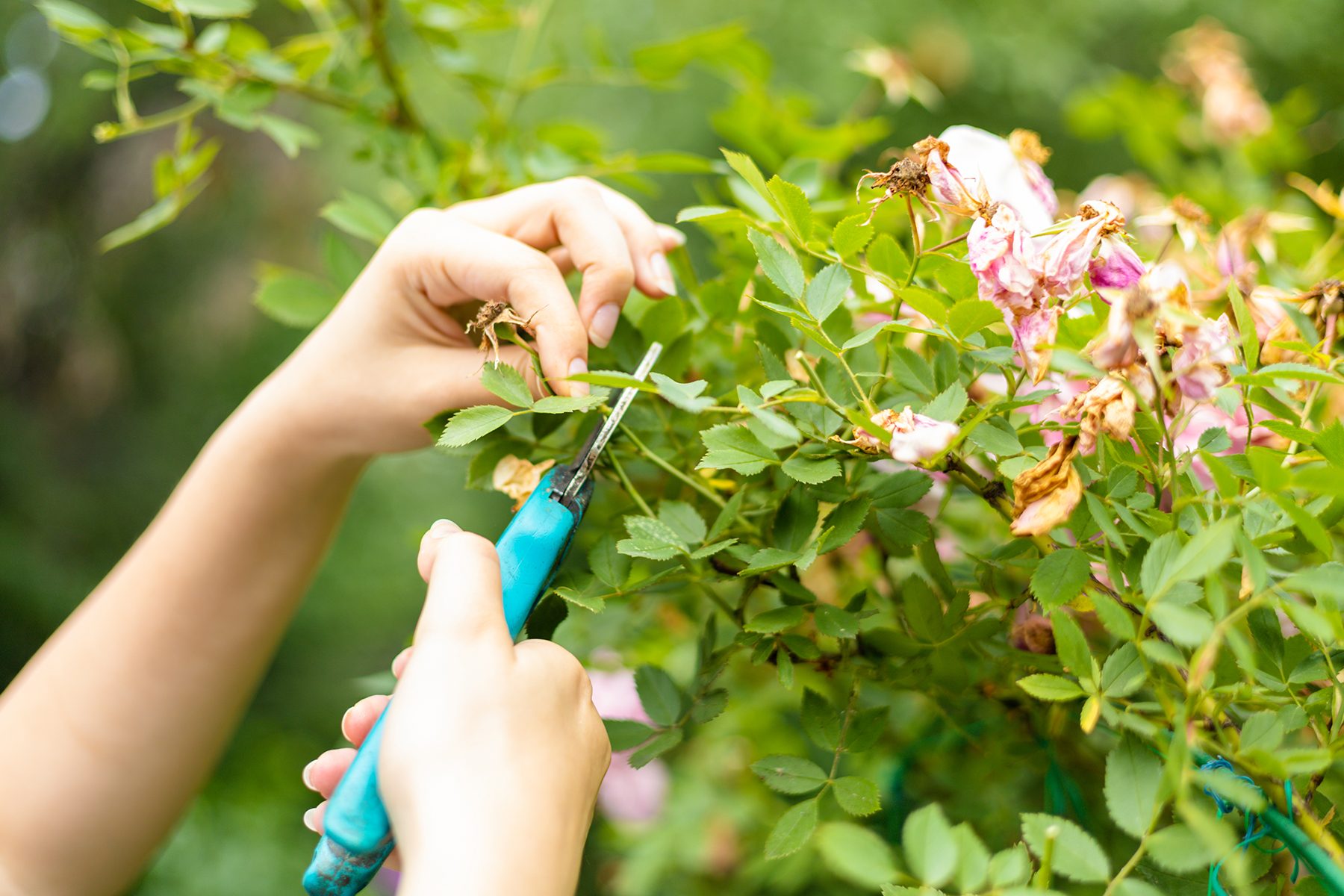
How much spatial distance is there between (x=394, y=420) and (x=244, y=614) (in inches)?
8.9

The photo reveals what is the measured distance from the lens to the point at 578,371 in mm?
333

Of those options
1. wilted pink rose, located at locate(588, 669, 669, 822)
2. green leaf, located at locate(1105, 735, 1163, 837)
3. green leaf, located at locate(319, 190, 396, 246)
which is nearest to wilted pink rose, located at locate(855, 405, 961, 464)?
green leaf, located at locate(1105, 735, 1163, 837)

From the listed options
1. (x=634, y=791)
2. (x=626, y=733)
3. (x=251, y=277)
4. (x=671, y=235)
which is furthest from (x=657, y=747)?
(x=251, y=277)

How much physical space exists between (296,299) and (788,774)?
373mm

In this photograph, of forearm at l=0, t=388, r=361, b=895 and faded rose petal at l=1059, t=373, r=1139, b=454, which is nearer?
faded rose petal at l=1059, t=373, r=1139, b=454

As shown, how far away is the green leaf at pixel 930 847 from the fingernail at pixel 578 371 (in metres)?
0.18

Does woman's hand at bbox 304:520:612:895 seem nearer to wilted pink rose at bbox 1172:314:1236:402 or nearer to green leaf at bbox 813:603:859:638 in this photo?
green leaf at bbox 813:603:859:638

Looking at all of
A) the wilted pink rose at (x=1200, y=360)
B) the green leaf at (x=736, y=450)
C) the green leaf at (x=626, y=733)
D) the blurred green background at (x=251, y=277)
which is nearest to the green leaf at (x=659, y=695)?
the green leaf at (x=626, y=733)

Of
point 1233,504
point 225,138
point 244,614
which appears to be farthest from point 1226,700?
point 225,138

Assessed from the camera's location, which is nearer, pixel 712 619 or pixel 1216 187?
pixel 712 619

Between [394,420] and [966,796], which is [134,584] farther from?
[966,796]

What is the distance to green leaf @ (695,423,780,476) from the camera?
0.97 feet

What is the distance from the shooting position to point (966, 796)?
47 centimetres

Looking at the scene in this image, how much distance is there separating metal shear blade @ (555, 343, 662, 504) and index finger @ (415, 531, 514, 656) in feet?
0.13
